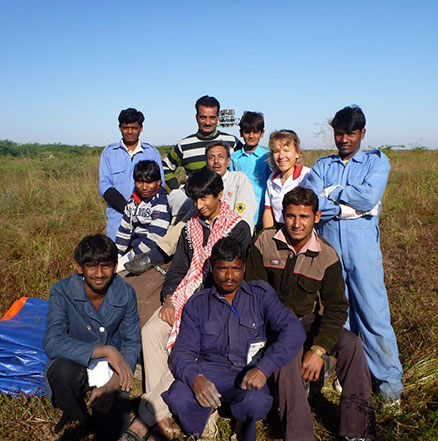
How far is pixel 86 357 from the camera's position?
8.29 feet

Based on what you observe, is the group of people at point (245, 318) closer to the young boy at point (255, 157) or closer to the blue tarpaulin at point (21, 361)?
the blue tarpaulin at point (21, 361)

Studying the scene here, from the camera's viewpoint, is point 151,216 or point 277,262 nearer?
point 277,262

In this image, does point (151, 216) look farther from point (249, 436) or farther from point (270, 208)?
point (249, 436)

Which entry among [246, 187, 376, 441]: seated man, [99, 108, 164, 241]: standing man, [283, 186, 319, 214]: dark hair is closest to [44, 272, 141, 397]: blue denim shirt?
[246, 187, 376, 441]: seated man

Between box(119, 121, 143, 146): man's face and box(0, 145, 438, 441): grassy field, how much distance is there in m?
2.00

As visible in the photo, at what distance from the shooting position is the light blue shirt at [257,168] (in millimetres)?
4125

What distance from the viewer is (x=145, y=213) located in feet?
12.3

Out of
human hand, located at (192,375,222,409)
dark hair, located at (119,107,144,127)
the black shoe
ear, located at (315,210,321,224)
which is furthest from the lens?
dark hair, located at (119,107,144,127)

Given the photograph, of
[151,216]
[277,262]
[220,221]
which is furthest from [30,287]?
[277,262]

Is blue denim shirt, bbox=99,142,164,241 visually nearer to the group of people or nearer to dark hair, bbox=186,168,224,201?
the group of people

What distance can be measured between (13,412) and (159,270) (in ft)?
5.17

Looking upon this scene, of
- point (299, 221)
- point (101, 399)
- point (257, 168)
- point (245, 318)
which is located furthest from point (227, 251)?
point (257, 168)

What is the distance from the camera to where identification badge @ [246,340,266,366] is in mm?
2569

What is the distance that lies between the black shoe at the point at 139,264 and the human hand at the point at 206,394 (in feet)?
4.71
